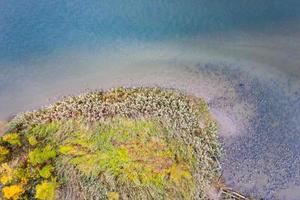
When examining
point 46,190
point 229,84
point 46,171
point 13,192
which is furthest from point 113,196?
point 229,84

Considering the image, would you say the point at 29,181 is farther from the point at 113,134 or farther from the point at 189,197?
the point at 189,197

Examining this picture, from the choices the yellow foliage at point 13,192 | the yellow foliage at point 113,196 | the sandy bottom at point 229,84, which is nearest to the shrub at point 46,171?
the yellow foliage at point 13,192

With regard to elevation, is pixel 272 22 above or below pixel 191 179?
above

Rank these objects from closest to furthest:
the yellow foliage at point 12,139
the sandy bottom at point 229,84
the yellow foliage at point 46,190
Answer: the yellow foliage at point 46,190, the sandy bottom at point 229,84, the yellow foliage at point 12,139

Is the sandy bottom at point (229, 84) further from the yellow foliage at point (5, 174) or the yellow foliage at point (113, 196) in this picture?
the yellow foliage at point (113, 196)

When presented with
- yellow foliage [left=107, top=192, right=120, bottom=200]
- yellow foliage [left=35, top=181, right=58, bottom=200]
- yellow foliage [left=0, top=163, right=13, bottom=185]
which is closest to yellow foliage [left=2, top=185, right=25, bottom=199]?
yellow foliage [left=0, top=163, right=13, bottom=185]

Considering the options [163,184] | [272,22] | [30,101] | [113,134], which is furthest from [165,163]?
[272,22]

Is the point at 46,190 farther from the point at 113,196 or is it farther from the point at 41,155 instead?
the point at 113,196

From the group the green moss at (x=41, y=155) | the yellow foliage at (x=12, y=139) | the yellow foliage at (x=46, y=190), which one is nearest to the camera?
the yellow foliage at (x=46, y=190)
